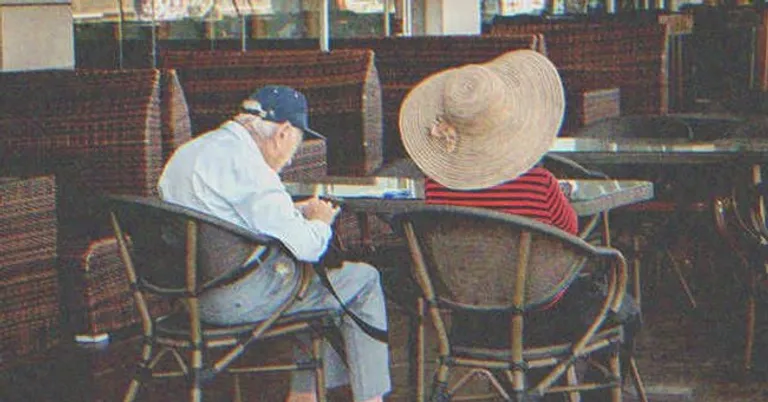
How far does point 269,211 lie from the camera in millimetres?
5094

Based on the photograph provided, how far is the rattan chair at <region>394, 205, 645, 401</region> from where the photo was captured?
4.63 m

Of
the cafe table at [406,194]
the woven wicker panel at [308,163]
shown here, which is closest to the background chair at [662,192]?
the woven wicker panel at [308,163]

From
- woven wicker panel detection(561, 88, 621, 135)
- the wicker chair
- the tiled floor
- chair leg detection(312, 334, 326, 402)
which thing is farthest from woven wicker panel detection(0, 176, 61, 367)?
woven wicker panel detection(561, 88, 621, 135)

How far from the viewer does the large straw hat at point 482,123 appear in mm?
4789

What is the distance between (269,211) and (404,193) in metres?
0.82

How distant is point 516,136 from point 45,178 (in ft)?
8.47

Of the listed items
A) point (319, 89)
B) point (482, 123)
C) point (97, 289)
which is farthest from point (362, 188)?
point (319, 89)

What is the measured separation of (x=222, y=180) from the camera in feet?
17.0

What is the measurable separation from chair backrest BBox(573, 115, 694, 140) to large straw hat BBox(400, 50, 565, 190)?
136 inches

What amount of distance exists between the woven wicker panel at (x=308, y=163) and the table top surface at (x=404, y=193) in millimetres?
1368

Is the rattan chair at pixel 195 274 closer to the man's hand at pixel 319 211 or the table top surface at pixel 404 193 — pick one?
the man's hand at pixel 319 211

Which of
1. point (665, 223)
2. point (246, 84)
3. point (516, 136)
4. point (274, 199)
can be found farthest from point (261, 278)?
point (246, 84)

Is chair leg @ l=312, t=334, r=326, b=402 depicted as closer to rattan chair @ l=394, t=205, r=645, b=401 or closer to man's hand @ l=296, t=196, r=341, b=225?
man's hand @ l=296, t=196, r=341, b=225

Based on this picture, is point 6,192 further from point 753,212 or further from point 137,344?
point 753,212
